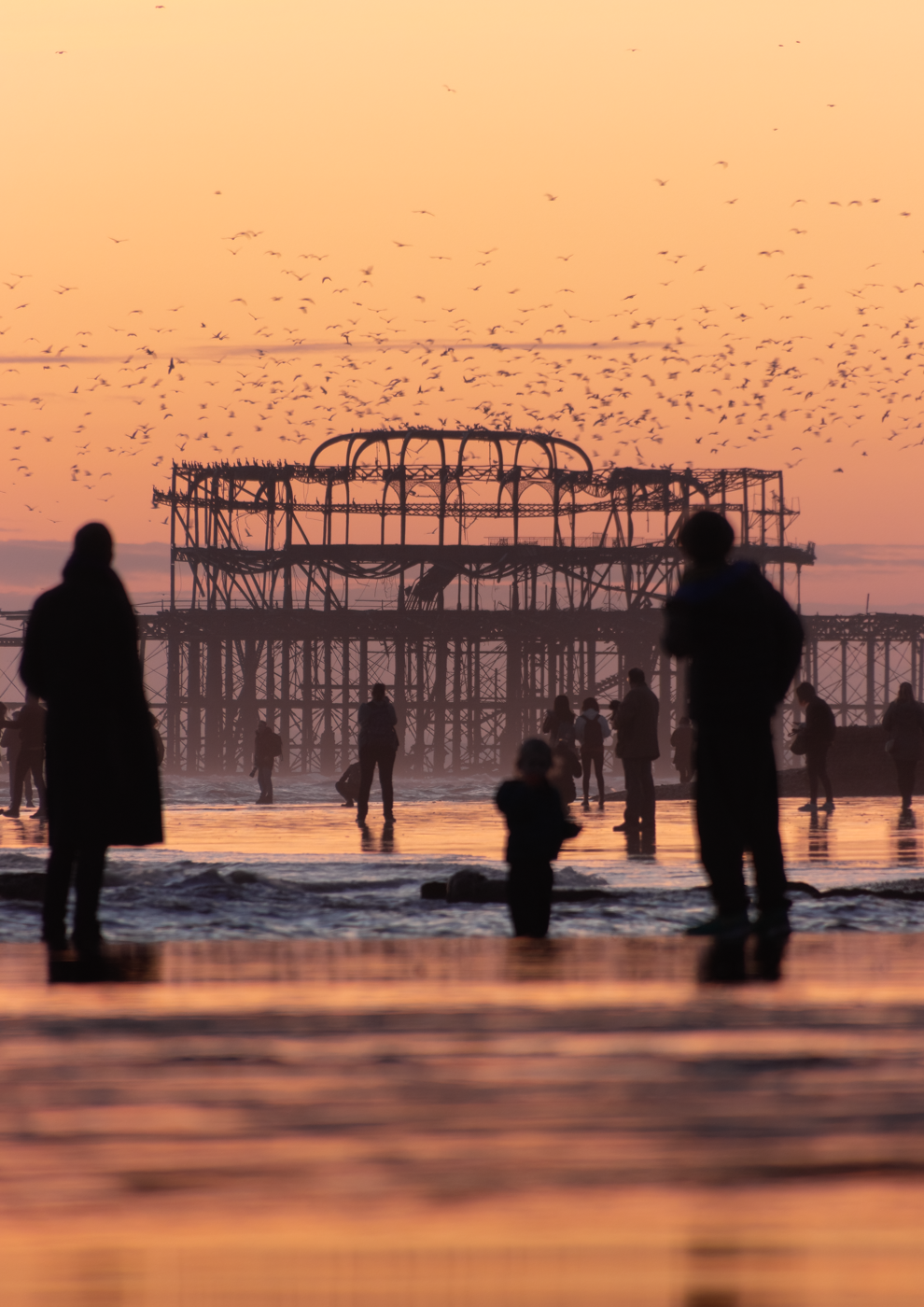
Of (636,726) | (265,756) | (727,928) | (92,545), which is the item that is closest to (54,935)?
(92,545)

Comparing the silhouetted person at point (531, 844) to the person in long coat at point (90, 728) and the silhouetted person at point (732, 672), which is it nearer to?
the silhouetted person at point (732, 672)

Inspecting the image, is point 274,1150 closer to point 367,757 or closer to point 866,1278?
point 866,1278

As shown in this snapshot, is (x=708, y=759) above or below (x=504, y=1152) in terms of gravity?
above

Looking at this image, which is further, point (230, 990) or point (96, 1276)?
point (230, 990)

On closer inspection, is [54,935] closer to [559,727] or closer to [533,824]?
[533,824]

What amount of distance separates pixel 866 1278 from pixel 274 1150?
94 centimetres

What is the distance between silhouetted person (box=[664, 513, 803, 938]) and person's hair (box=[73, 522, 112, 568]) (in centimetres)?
183

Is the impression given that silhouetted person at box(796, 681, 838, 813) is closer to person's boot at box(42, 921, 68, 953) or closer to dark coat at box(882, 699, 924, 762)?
dark coat at box(882, 699, 924, 762)

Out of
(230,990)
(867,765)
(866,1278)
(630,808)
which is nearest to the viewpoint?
(866,1278)

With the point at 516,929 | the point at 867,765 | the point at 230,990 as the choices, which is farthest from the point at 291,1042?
the point at 867,765

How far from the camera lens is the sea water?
27.0 feet

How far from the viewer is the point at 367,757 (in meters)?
18.4

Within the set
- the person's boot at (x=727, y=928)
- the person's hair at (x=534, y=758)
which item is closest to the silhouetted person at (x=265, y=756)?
the person's hair at (x=534, y=758)

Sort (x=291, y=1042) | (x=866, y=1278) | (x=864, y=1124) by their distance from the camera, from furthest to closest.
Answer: (x=291, y=1042), (x=864, y=1124), (x=866, y=1278)
